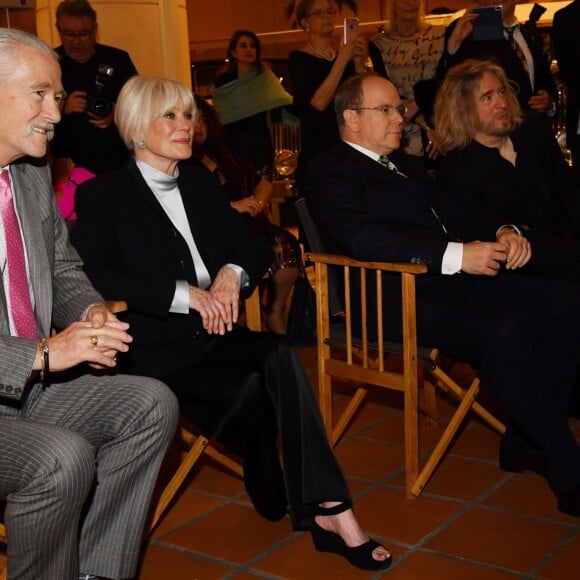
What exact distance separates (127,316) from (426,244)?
3.36 feet

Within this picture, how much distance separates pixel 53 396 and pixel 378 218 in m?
1.42

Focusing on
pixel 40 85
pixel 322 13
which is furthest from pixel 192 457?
pixel 322 13

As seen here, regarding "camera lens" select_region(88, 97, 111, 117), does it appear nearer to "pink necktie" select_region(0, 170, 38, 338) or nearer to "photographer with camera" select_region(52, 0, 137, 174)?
"photographer with camera" select_region(52, 0, 137, 174)

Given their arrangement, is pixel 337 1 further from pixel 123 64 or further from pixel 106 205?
pixel 106 205

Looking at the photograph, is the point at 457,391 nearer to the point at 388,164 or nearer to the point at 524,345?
the point at 524,345

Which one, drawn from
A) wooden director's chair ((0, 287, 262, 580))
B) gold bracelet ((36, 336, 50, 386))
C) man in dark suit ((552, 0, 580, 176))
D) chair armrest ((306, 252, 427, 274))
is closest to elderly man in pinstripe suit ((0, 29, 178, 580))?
gold bracelet ((36, 336, 50, 386))

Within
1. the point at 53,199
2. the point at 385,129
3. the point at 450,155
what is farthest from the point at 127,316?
the point at 450,155

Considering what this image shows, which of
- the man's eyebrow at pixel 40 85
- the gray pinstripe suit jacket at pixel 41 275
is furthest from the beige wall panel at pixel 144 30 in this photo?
the man's eyebrow at pixel 40 85

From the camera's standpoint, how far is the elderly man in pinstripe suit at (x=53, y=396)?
2113 millimetres

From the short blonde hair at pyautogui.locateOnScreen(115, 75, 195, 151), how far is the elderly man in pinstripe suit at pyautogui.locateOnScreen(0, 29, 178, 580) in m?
0.53

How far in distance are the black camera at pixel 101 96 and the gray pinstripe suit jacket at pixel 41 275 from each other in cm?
200

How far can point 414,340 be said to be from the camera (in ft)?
10.1

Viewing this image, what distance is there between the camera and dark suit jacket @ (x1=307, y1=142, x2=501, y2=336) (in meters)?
3.21

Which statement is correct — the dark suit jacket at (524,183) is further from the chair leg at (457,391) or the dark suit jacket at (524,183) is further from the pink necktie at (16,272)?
the pink necktie at (16,272)
